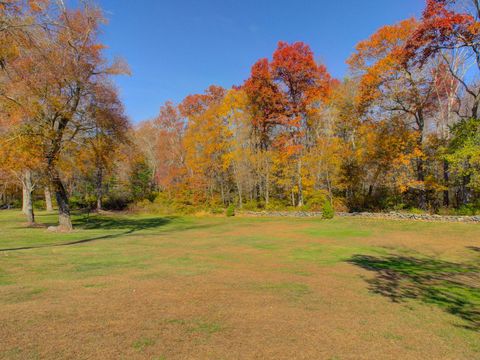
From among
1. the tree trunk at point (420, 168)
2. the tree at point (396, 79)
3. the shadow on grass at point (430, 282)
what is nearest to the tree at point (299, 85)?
the tree at point (396, 79)

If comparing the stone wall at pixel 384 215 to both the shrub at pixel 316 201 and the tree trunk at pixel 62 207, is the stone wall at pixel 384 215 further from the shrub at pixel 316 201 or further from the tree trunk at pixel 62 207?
the tree trunk at pixel 62 207

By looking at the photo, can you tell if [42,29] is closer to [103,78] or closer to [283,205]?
[103,78]

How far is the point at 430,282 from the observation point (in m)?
7.12

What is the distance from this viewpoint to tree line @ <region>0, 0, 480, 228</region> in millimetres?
13133

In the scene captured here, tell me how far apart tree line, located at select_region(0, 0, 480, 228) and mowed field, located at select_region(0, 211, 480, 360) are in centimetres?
529

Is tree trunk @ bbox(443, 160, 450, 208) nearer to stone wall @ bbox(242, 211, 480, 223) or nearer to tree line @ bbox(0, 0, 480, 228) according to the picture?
tree line @ bbox(0, 0, 480, 228)

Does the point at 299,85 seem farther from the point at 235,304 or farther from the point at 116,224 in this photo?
the point at 235,304

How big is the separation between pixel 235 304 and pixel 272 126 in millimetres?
28185

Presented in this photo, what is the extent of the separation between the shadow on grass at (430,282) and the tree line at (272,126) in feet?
30.5

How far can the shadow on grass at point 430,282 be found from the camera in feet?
18.3

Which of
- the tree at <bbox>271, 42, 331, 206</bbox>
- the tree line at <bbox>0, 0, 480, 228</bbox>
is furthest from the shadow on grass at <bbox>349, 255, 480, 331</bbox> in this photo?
the tree at <bbox>271, 42, 331, 206</bbox>

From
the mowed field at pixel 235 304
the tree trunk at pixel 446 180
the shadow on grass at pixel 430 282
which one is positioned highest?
the tree trunk at pixel 446 180

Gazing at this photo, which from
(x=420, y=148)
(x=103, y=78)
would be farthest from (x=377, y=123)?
(x=103, y=78)

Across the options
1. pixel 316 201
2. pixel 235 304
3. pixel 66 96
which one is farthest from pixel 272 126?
pixel 235 304
